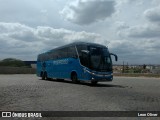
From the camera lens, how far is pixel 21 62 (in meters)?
99.2

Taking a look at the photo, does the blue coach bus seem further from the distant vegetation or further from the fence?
the distant vegetation

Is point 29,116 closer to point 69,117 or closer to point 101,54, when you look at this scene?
point 69,117

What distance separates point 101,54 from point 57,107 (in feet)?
45.4

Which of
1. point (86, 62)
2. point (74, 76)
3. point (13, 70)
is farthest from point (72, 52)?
point (13, 70)

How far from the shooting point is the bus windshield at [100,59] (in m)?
24.3

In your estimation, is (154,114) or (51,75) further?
(51,75)

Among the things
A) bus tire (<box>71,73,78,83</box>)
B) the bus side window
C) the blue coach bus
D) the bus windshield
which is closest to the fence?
the blue coach bus

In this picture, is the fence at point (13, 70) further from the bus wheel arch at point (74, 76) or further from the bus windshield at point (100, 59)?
the bus windshield at point (100, 59)

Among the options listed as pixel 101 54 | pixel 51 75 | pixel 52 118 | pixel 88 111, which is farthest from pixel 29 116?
pixel 51 75

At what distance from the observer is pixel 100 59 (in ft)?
80.4

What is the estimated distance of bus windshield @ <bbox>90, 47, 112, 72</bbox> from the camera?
24.3 metres

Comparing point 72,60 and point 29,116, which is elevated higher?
point 72,60

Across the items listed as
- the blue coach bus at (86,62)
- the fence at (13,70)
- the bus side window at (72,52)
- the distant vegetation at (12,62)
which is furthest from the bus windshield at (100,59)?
the distant vegetation at (12,62)

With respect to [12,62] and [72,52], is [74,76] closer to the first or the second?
[72,52]
